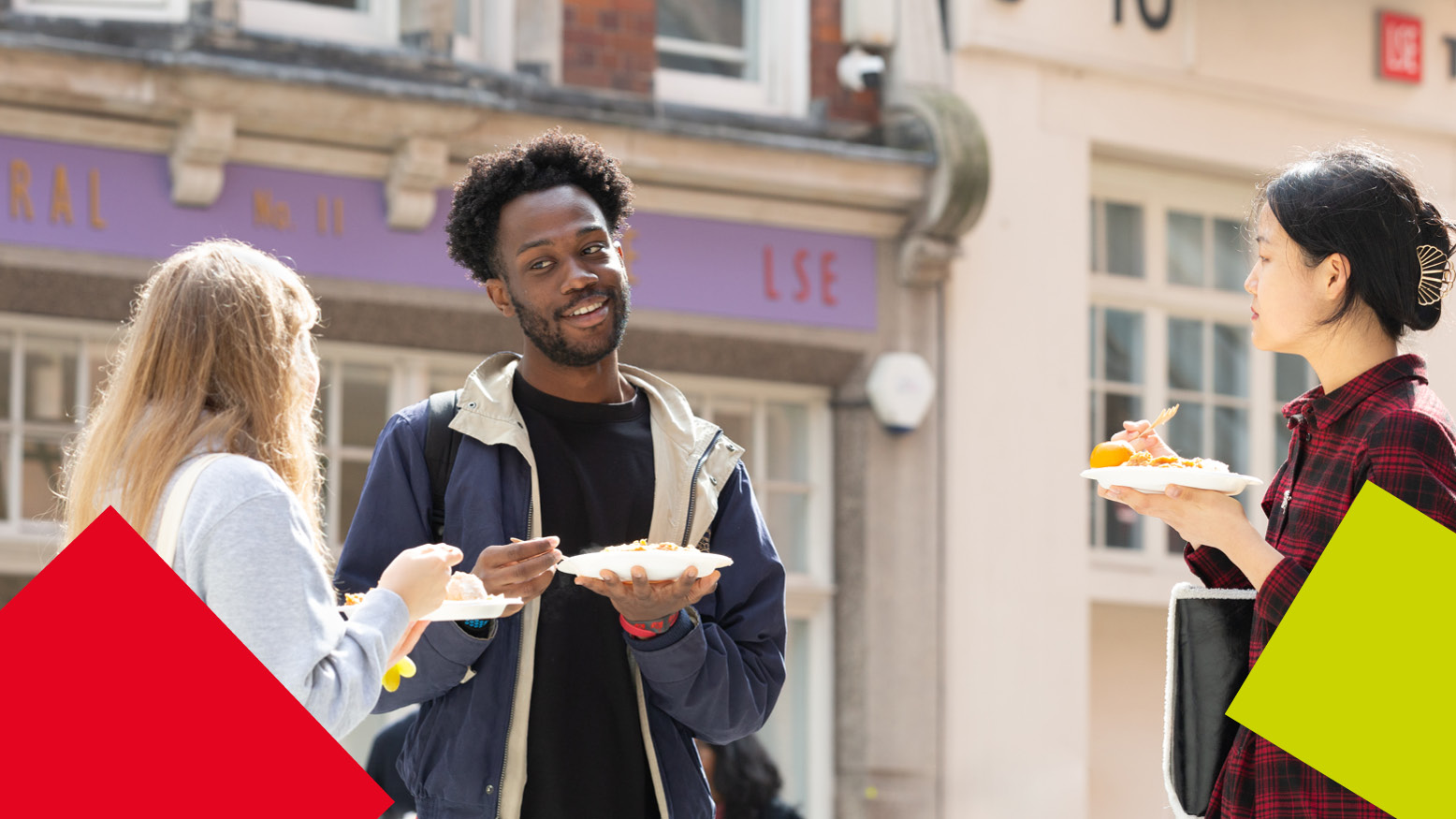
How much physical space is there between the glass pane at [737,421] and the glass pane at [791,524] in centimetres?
28

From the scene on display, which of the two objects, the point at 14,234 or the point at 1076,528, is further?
the point at 1076,528

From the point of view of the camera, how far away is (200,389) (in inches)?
98.3

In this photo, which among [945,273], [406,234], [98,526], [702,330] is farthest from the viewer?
[945,273]

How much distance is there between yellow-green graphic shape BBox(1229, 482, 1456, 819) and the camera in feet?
7.96

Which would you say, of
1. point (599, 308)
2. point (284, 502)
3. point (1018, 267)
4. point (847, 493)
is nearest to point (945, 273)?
point (1018, 267)

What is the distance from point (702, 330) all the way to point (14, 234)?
9.22 feet

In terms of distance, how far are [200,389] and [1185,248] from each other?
7.57 meters

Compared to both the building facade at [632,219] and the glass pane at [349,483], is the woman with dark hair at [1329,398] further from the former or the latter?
the glass pane at [349,483]

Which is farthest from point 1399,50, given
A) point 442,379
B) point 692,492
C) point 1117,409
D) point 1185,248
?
point 692,492

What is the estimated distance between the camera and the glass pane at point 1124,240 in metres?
9.19

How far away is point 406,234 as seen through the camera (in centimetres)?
729

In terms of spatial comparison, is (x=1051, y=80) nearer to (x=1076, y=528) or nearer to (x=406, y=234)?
(x=1076, y=528)

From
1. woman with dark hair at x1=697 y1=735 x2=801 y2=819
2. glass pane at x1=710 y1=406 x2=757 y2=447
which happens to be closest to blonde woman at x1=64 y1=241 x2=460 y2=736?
woman with dark hair at x1=697 y1=735 x2=801 y2=819

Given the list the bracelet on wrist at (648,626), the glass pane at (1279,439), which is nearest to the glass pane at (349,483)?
the bracelet on wrist at (648,626)
